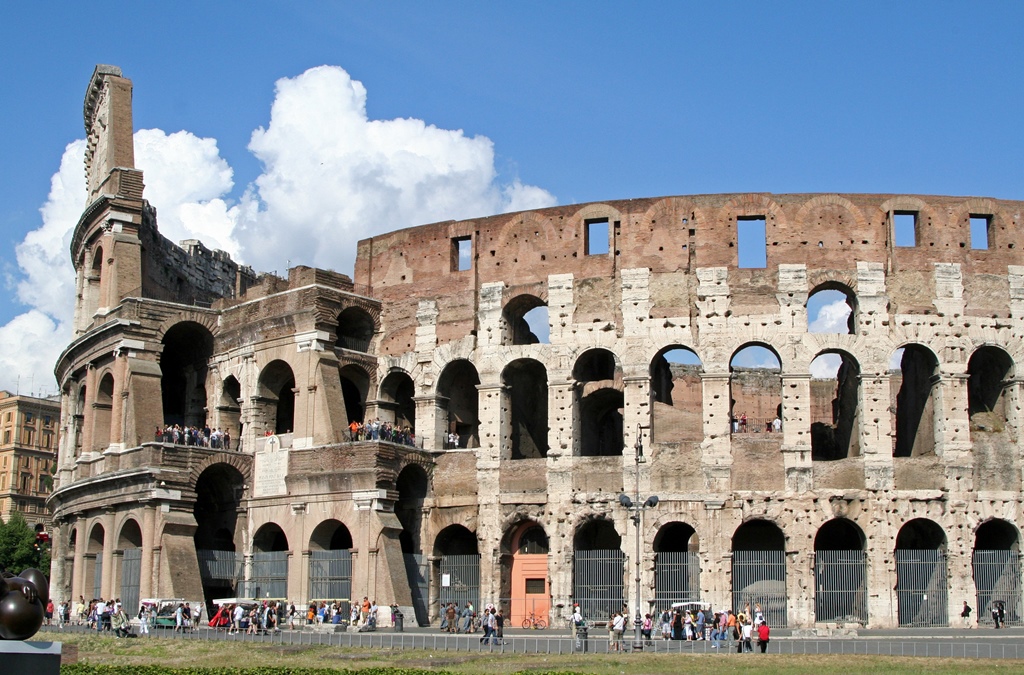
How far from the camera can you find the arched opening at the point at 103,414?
41.5 metres

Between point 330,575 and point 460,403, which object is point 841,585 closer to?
point 460,403

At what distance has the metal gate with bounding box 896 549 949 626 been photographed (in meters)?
34.2

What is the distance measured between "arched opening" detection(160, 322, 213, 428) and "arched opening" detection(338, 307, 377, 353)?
473 centimetres

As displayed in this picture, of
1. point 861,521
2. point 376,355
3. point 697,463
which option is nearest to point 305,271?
point 376,355

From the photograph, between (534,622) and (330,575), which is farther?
(330,575)

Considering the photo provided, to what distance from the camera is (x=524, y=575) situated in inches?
1467

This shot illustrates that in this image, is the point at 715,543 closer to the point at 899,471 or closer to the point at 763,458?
the point at 763,458

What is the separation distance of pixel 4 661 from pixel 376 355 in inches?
1046

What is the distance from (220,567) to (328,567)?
13.0 feet

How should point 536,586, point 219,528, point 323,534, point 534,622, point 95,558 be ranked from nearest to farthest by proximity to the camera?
point 534,622, point 536,586, point 323,534, point 219,528, point 95,558

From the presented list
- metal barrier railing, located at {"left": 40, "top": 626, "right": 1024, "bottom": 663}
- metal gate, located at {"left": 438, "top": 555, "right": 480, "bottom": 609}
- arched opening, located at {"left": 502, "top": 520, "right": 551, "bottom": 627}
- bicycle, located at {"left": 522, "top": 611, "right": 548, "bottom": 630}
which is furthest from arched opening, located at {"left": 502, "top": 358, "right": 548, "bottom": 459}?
metal barrier railing, located at {"left": 40, "top": 626, "right": 1024, "bottom": 663}

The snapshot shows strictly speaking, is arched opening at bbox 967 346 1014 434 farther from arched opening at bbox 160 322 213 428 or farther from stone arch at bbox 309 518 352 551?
arched opening at bbox 160 322 213 428

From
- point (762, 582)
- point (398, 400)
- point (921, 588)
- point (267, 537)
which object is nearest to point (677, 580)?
point (762, 582)

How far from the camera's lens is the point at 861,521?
3462 cm
